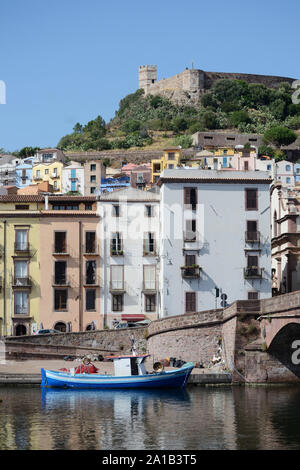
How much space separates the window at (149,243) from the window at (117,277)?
2.49 metres

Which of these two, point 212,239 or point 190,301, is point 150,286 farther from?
point 212,239

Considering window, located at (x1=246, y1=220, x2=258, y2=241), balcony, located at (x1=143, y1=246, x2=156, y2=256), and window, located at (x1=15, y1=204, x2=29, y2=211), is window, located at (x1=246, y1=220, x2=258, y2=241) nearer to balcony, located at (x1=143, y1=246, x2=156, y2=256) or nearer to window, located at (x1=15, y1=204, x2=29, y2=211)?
balcony, located at (x1=143, y1=246, x2=156, y2=256)

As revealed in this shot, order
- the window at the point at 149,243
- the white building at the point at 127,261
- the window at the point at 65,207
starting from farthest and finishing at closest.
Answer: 1. the window at the point at 65,207
2. the window at the point at 149,243
3. the white building at the point at 127,261

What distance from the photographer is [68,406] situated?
157ft

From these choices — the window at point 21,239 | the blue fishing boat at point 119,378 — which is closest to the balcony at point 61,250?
the window at point 21,239

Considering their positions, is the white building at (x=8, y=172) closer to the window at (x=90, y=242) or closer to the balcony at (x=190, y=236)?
the window at (x=90, y=242)

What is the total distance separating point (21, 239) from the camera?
235 feet

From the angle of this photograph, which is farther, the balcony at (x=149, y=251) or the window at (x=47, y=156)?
the window at (x=47, y=156)

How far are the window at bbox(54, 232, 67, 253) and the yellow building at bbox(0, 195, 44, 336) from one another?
147cm

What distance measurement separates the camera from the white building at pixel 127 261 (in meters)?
71.4

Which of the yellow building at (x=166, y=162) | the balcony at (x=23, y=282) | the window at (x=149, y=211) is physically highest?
the yellow building at (x=166, y=162)

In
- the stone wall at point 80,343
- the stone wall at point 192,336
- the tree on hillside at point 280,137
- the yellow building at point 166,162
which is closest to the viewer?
the stone wall at point 192,336

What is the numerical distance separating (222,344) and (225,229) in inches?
558
